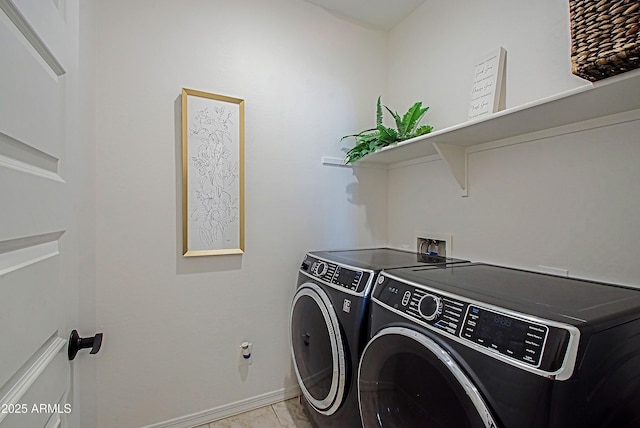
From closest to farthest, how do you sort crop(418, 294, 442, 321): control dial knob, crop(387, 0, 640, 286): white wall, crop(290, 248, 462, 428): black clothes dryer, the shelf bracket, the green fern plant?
crop(418, 294, 442, 321): control dial knob
crop(387, 0, 640, 286): white wall
crop(290, 248, 462, 428): black clothes dryer
the shelf bracket
the green fern plant

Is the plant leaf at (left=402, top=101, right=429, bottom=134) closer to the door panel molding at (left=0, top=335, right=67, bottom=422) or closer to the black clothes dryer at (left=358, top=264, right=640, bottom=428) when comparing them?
the black clothes dryer at (left=358, top=264, right=640, bottom=428)

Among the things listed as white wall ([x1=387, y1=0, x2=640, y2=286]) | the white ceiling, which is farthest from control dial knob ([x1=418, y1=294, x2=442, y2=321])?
the white ceiling

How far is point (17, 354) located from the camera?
475 millimetres

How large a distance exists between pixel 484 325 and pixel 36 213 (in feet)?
3.31

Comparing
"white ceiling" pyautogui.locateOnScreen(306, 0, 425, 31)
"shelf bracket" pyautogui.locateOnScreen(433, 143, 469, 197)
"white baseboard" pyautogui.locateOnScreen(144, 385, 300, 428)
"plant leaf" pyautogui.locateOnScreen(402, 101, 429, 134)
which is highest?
"white ceiling" pyautogui.locateOnScreen(306, 0, 425, 31)

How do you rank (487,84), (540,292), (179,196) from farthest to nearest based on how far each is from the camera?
(179,196)
(487,84)
(540,292)

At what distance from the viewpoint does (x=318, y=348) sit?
1.40m

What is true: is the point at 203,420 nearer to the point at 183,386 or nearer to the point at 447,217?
the point at 183,386

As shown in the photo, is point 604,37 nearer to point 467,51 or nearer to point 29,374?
point 467,51

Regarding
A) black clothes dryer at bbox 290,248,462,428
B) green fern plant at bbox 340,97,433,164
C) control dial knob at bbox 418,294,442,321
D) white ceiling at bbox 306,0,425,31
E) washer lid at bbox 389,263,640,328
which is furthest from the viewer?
white ceiling at bbox 306,0,425,31

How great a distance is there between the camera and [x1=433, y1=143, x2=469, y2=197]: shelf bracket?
61.4 inches

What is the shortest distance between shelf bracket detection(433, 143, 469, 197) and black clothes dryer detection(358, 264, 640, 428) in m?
0.68

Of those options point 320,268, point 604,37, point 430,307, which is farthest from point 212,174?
point 604,37

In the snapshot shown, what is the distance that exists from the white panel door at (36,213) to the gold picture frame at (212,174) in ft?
2.61
